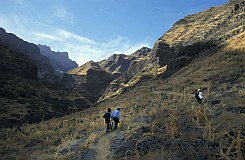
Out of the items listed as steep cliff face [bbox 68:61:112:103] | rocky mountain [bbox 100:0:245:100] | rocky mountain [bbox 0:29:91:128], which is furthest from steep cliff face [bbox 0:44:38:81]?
steep cliff face [bbox 68:61:112:103]

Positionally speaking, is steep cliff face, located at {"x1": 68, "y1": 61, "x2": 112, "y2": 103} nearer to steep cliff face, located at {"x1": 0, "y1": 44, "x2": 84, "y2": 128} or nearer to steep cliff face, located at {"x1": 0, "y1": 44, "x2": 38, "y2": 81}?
steep cliff face, located at {"x1": 0, "y1": 44, "x2": 38, "y2": 81}

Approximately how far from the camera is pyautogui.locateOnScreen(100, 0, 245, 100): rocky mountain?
5888 cm

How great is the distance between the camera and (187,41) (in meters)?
83.7

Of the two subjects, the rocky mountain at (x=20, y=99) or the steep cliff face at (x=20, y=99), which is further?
the rocky mountain at (x=20, y=99)

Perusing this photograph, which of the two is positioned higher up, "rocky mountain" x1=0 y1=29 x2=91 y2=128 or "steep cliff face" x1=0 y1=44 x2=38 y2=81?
"steep cliff face" x1=0 y1=44 x2=38 y2=81

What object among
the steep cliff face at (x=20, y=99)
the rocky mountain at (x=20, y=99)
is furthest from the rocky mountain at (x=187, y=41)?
the steep cliff face at (x=20, y=99)

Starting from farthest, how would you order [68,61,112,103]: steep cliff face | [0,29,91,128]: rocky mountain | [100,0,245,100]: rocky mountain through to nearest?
[68,61,112,103]: steep cliff face < [100,0,245,100]: rocky mountain < [0,29,91,128]: rocky mountain

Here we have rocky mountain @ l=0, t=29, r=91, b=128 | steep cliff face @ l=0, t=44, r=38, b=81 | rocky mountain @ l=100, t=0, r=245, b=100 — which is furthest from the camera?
steep cliff face @ l=0, t=44, r=38, b=81

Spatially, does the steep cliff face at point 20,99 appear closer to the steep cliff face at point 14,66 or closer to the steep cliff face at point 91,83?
the steep cliff face at point 14,66

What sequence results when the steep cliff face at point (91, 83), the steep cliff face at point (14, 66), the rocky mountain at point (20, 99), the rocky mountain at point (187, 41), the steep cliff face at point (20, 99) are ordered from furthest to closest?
the steep cliff face at point (91, 83), the steep cliff face at point (14, 66), the rocky mountain at point (187, 41), the rocky mountain at point (20, 99), the steep cliff face at point (20, 99)

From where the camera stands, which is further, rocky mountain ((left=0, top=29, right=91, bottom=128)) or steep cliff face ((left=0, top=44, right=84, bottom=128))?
rocky mountain ((left=0, top=29, right=91, bottom=128))

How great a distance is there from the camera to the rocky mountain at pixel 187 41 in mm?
58875

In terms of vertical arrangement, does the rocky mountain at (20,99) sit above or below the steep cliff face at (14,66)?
below

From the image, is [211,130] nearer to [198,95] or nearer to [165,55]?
[198,95]
